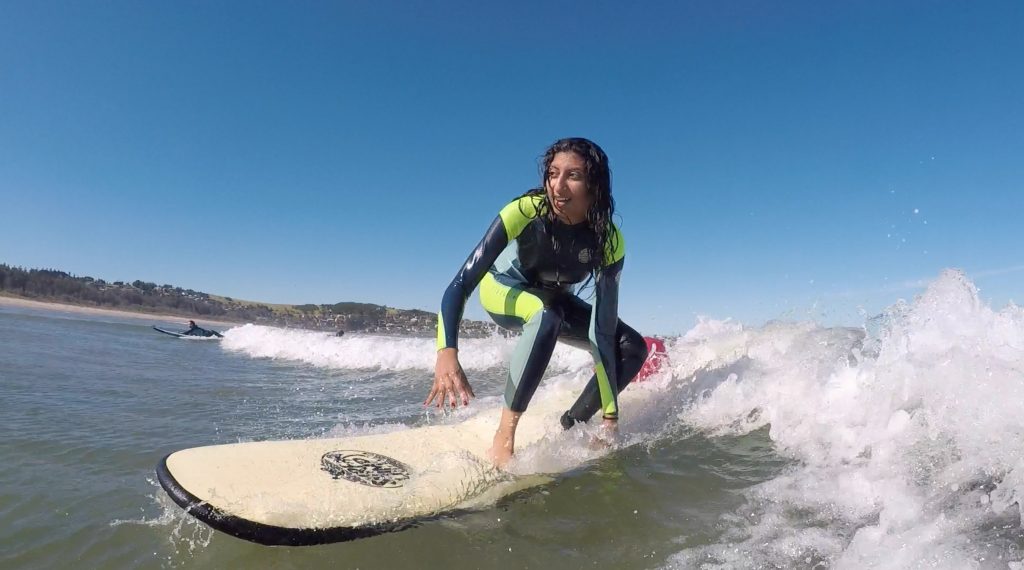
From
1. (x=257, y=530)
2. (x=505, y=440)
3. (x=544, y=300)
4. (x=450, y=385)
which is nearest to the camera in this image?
(x=257, y=530)

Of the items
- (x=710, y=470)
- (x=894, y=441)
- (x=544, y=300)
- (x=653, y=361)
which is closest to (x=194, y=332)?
(x=653, y=361)

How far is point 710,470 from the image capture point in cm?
291

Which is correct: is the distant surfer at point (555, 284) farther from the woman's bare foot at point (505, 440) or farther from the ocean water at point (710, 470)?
the ocean water at point (710, 470)

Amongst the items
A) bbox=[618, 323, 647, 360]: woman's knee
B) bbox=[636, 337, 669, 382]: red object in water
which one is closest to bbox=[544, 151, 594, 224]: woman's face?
bbox=[618, 323, 647, 360]: woman's knee

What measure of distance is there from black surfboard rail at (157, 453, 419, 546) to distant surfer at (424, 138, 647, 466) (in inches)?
32.5

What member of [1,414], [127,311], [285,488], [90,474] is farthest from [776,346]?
[127,311]

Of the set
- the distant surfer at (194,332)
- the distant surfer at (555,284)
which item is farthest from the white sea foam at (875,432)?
the distant surfer at (194,332)

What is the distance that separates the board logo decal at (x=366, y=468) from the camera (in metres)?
2.38

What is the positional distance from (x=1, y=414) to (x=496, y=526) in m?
4.08

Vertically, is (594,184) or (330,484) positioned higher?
(594,184)

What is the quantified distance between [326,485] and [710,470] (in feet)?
6.42

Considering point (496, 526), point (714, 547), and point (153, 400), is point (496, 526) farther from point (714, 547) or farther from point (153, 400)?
point (153, 400)

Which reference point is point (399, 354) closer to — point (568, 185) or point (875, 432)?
point (568, 185)

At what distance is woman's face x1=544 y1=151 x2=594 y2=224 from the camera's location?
2.98 metres
